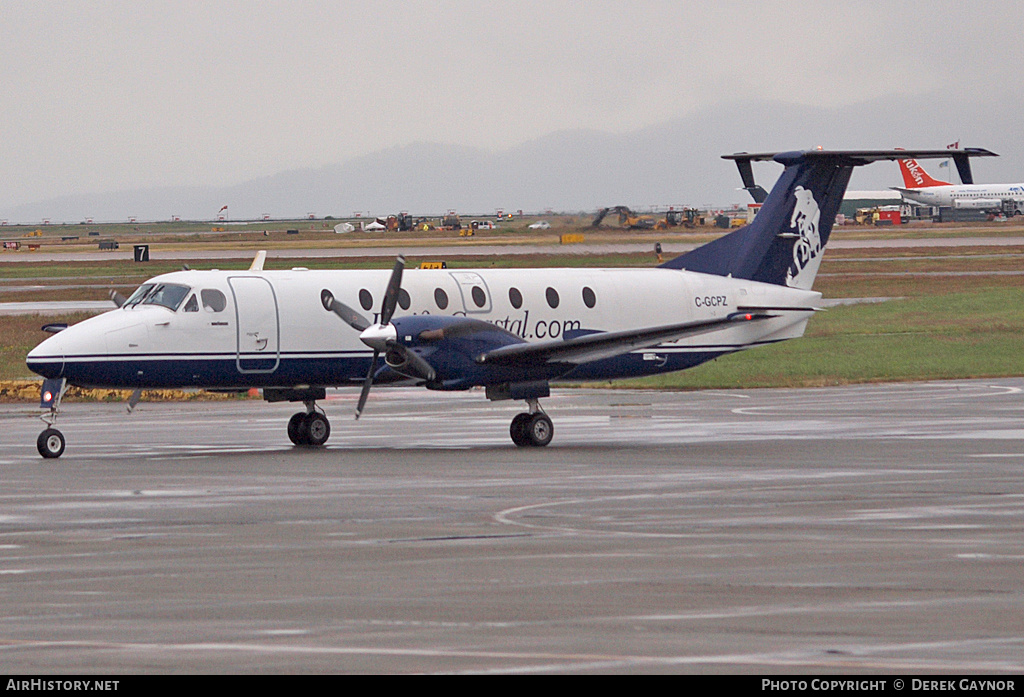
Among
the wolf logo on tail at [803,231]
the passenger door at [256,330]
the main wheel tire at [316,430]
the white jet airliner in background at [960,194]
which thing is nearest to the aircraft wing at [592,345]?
the main wheel tire at [316,430]

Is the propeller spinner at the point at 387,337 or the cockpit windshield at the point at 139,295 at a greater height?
the cockpit windshield at the point at 139,295

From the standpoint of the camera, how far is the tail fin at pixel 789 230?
30.3 meters

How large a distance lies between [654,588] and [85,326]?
15.3m

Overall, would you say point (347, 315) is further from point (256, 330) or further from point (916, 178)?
point (916, 178)

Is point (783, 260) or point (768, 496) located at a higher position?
point (783, 260)

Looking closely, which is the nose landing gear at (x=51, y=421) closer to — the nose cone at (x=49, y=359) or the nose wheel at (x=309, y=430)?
the nose cone at (x=49, y=359)

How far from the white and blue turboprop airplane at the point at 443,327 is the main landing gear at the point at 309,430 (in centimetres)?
2

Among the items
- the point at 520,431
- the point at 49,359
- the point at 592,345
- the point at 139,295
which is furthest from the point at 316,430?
the point at 592,345

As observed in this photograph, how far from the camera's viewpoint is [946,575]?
520 inches

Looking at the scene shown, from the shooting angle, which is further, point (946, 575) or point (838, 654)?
point (946, 575)

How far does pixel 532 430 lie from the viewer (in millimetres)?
26719

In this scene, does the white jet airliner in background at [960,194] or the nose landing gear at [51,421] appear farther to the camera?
the white jet airliner in background at [960,194]
